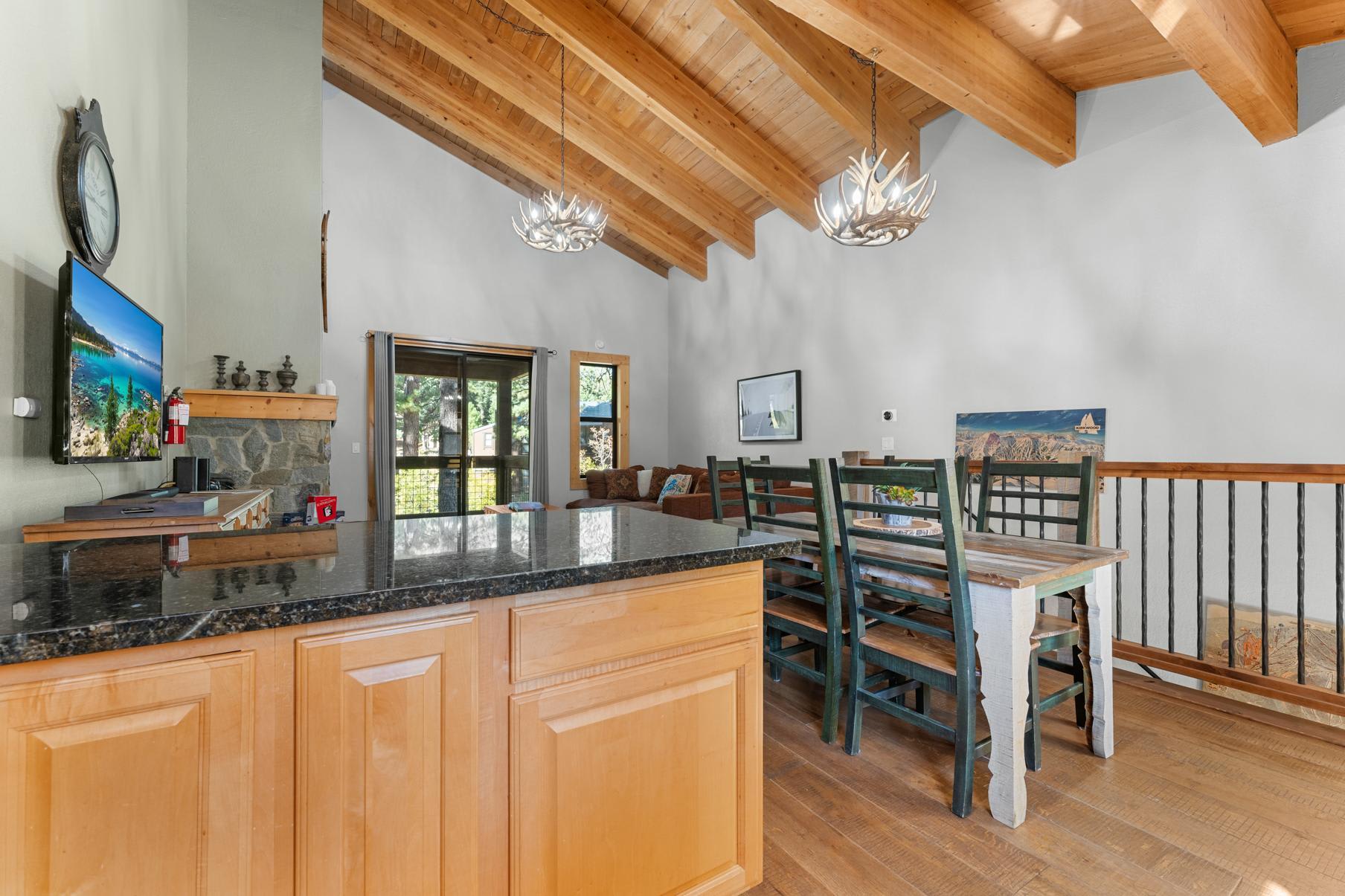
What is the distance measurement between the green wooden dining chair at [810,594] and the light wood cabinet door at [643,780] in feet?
2.99

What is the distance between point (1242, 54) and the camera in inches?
101

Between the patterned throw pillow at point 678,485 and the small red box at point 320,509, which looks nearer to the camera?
the small red box at point 320,509

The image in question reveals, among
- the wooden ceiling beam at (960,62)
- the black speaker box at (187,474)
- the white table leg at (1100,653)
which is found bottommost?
Answer: the white table leg at (1100,653)

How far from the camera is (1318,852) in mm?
1625

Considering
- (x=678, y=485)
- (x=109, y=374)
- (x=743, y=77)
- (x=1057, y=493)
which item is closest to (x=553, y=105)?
(x=743, y=77)

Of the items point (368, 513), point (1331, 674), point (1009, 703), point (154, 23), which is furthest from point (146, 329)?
point (1331, 674)

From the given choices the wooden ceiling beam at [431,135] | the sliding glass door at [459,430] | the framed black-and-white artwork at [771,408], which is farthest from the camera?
the sliding glass door at [459,430]

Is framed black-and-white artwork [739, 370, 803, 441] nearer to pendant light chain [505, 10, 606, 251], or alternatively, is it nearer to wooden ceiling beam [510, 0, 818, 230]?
wooden ceiling beam [510, 0, 818, 230]

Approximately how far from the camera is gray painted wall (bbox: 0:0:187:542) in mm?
1724

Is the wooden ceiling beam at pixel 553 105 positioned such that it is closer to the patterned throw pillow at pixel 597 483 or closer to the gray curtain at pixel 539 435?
the gray curtain at pixel 539 435

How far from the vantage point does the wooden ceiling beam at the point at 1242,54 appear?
2.40 metres

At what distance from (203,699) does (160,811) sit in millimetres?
138

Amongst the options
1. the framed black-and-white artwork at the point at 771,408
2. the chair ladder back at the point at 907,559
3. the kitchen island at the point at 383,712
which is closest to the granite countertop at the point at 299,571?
the kitchen island at the point at 383,712

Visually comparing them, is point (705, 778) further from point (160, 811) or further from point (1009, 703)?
point (1009, 703)
